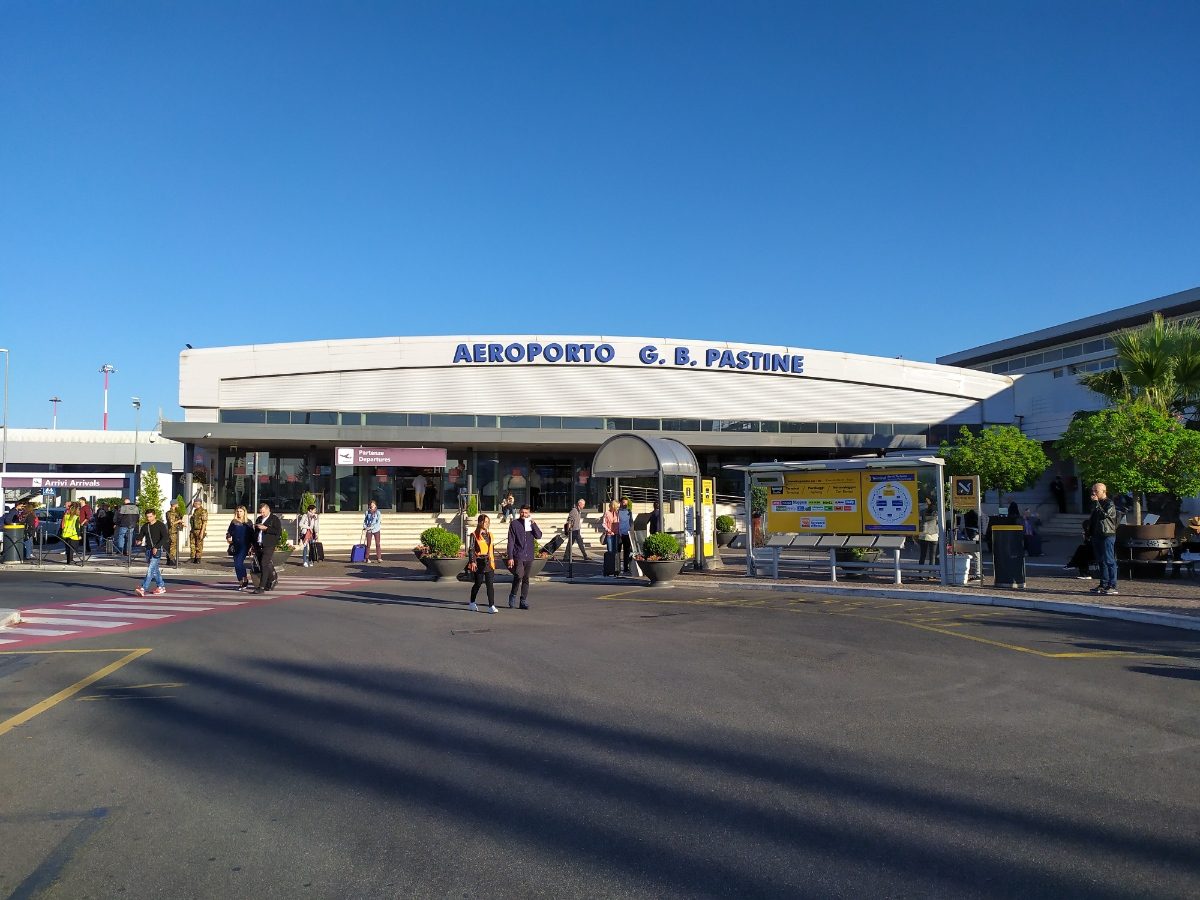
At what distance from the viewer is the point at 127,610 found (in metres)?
15.8

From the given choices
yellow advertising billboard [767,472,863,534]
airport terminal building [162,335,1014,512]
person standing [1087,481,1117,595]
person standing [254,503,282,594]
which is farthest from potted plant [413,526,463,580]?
airport terminal building [162,335,1014,512]

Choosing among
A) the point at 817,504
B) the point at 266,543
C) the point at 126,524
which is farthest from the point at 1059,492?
the point at 126,524

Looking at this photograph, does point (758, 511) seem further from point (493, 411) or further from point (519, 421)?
point (493, 411)

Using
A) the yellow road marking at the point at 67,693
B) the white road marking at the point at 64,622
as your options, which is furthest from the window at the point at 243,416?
the yellow road marking at the point at 67,693

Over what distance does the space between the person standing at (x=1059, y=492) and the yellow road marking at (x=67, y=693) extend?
41.7 meters

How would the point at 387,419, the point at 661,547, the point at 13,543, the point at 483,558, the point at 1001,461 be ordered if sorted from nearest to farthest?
the point at 483,558
the point at 661,547
the point at 13,543
the point at 1001,461
the point at 387,419

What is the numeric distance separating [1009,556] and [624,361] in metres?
26.7

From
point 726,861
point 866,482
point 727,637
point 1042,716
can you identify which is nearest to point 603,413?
point 866,482

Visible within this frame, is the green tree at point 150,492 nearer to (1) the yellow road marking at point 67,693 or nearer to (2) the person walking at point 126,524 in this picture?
(2) the person walking at point 126,524

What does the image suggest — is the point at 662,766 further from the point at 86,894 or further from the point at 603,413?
the point at 603,413

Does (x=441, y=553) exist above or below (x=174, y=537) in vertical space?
below

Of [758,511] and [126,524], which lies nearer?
[126,524]

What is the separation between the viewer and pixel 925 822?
492 centimetres

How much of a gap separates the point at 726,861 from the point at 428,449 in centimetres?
3609
